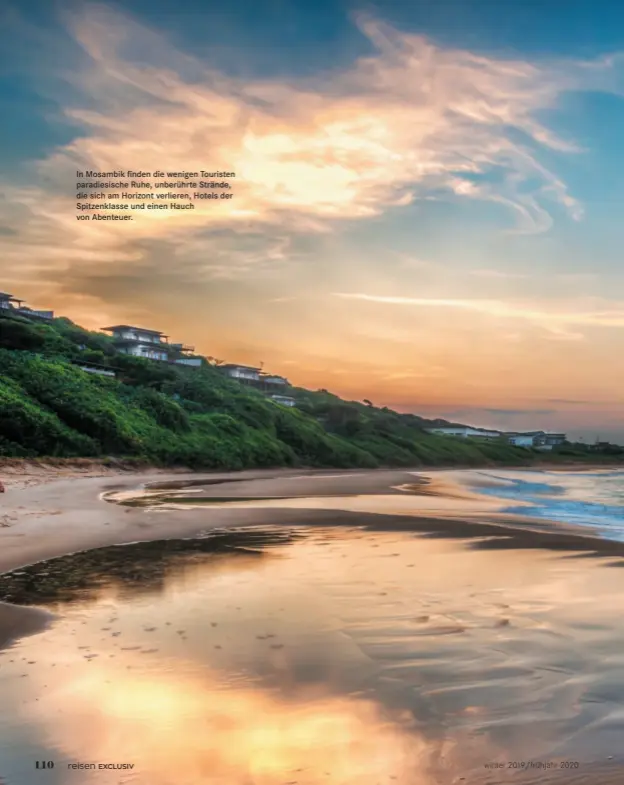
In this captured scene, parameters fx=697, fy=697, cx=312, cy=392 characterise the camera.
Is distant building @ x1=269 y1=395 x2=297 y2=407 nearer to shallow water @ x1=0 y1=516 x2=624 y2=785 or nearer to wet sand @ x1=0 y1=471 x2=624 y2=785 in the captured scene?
wet sand @ x1=0 y1=471 x2=624 y2=785

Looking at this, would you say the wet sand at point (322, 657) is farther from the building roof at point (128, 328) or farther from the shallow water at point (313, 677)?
the building roof at point (128, 328)

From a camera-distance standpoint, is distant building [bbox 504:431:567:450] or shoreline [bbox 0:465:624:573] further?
distant building [bbox 504:431:567:450]

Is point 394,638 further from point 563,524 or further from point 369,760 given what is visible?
point 563,524

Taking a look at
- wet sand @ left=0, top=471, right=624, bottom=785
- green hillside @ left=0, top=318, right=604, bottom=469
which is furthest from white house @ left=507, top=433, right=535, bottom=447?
wet sand @ left=0, top=471, right=624, bottom=785

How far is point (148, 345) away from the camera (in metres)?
97.9

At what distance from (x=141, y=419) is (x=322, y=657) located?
4464 centimetres

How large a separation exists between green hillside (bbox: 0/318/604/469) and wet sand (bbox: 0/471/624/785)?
27.8m

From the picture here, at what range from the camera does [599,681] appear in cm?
570

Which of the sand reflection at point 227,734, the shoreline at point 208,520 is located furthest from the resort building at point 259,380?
the sand reflection at point 227,734

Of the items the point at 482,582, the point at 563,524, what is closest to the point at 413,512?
the point at 563,524

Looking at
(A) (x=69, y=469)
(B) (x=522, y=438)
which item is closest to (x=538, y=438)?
(B) (x=522, y=438)

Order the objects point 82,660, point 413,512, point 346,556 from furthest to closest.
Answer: point 413,512
point 346,556
point 82,660

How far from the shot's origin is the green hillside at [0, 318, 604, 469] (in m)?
39.8

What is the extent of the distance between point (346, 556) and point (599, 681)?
6.41m
